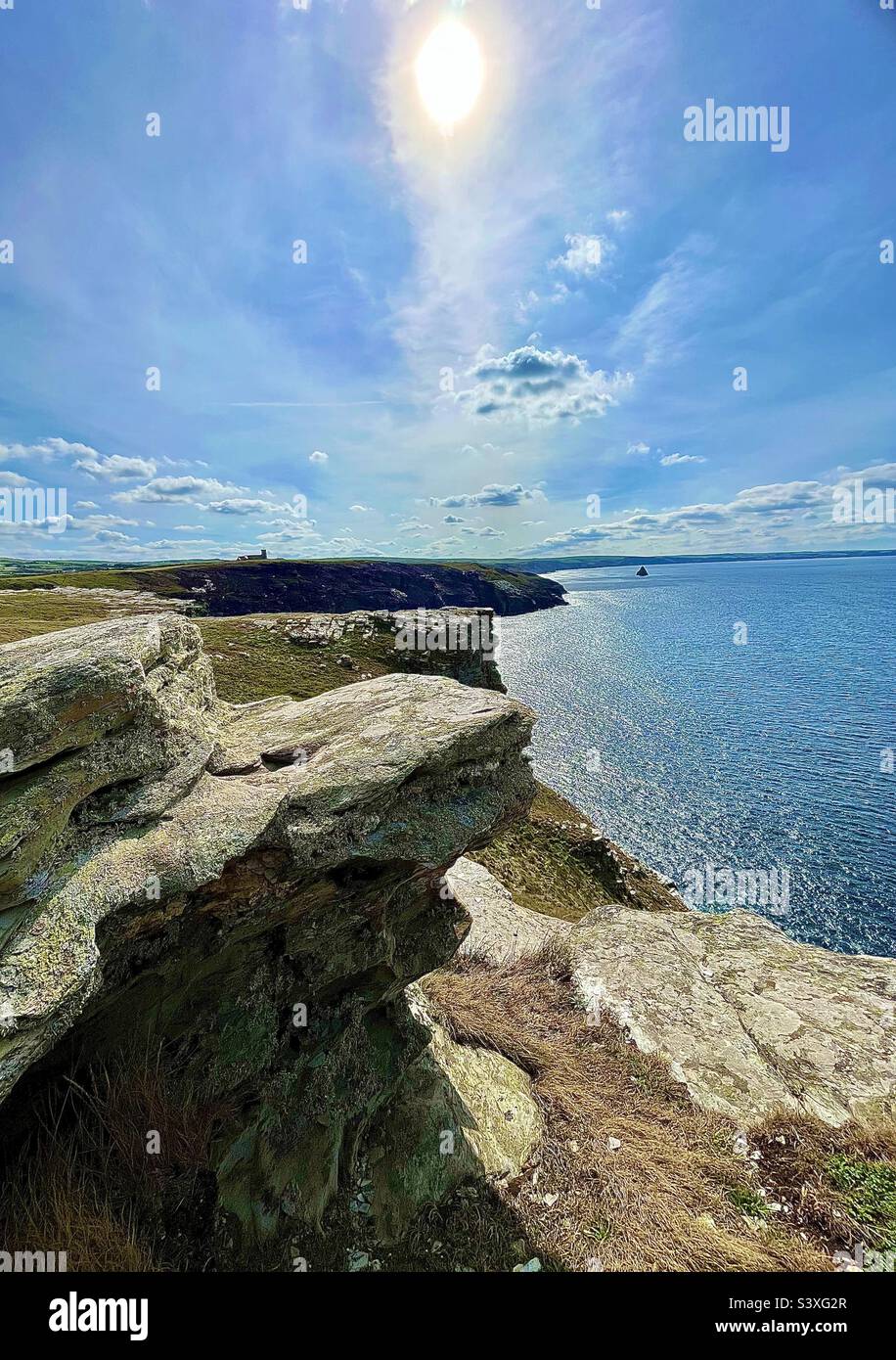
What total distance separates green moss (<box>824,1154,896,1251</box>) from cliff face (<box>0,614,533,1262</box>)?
7.58m

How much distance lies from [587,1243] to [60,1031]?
7.85 meters

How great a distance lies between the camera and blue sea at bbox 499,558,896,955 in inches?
1412

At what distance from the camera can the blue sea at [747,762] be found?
3588 cm

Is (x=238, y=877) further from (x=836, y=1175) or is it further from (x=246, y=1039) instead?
(x=836, y=1175)

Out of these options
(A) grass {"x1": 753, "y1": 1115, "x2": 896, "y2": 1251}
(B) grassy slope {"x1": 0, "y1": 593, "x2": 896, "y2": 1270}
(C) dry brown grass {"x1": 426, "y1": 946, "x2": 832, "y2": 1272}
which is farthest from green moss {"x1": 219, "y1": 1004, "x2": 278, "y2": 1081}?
(A) grass {"x1": 753, "y1": 1115, "x2": 896, "y2": 1251}

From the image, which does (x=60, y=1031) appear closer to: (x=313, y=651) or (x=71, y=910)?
(x=71, y=910)

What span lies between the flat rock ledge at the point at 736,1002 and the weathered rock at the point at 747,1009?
1.1 inches

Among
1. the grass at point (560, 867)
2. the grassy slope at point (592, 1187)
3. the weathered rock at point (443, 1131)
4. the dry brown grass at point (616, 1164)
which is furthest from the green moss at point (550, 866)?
the weathered rock at point (443, 1131)

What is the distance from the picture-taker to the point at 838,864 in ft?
121

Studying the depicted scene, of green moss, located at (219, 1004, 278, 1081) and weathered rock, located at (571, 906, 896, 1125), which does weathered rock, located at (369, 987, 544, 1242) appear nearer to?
green moss, located at (219, 1004, 278, 1081)

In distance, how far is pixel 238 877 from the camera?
22.7 ft

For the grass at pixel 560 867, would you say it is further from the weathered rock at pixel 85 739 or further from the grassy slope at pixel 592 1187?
the weathered rock at pixel 85 739

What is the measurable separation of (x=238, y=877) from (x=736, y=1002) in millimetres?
14164

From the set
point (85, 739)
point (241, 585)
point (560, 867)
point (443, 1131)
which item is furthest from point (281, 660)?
point (241, 585)
